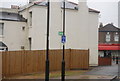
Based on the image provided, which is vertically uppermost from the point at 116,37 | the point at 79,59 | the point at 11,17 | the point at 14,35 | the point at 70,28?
the point at 11,17

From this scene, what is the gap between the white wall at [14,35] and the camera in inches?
1187

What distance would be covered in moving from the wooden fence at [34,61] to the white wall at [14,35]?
19.2 ft

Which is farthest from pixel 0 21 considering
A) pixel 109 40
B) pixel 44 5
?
pixel 109 40

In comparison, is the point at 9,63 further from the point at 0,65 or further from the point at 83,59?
the point at 83,59

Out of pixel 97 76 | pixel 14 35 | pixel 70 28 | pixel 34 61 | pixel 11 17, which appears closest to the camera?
pixel 97 76

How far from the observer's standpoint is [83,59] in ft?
95.8

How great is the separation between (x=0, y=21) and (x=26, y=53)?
27.8 ft

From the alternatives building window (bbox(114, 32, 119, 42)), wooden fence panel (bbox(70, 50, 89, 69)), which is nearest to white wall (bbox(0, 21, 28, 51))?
wooden fence panel (bbox(70, 50, 89, 69))

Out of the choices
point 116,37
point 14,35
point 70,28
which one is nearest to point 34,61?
point 14,35

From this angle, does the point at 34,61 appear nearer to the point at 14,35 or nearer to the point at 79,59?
the point at 79,59

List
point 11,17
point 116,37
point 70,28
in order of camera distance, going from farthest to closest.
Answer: point 116,37
point 70,28
point 11,17

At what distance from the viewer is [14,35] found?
30609 millimetres

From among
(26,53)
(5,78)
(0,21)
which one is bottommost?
(5,78)

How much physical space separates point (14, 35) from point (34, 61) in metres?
7.61
